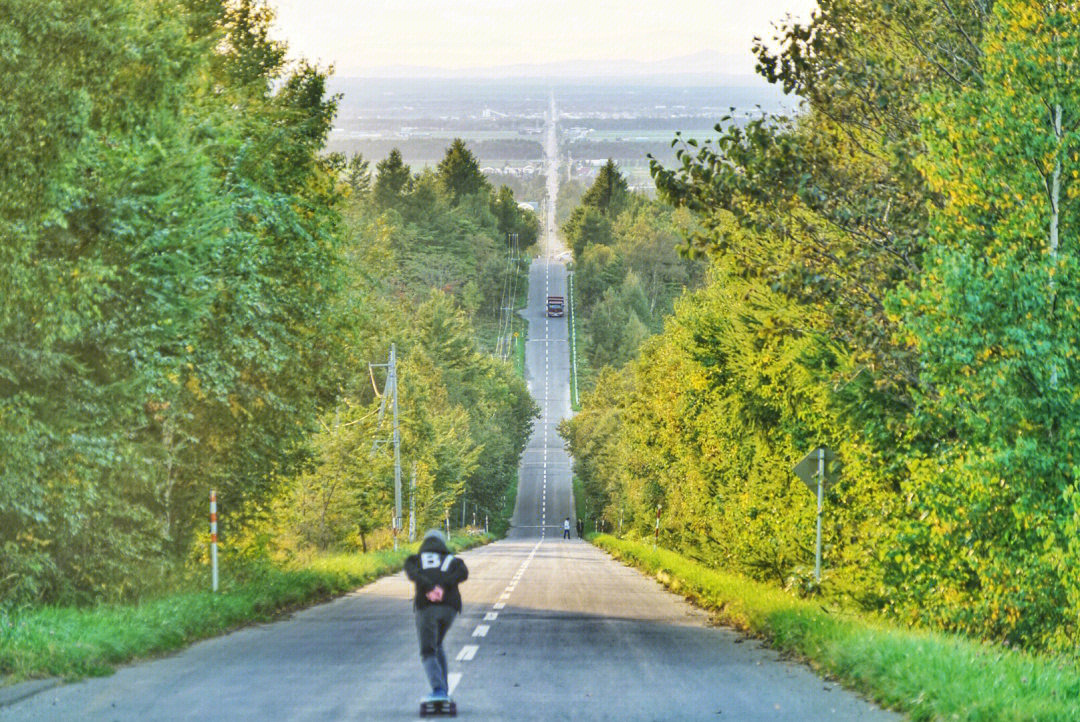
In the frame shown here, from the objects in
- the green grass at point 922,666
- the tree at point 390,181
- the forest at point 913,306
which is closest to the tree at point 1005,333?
the forest at point 913,306

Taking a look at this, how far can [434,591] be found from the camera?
11.3m

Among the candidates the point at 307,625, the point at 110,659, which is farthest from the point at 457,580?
the point at 307,625

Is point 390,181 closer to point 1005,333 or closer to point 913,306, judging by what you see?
point 913,306

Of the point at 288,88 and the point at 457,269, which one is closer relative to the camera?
the point at 288,88

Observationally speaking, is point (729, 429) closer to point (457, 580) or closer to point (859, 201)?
point (859, 201)

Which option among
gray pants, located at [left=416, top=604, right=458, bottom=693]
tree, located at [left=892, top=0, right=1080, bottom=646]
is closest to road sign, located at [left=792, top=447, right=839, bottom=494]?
tree, located at [left=892, top=0, right=1080, bottom=646]

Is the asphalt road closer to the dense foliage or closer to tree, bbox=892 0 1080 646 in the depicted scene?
tree, bbox=892 0 1080 646

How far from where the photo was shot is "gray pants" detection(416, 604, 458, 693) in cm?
1097

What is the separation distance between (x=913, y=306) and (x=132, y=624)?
8.83 metres

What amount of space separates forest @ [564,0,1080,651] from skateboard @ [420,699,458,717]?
5402mm

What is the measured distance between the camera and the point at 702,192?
18391 millimetres

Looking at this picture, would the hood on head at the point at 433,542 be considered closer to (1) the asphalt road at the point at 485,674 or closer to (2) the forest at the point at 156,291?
(1) the asphalt road at the point at 485,674

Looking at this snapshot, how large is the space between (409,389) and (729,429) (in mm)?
33150

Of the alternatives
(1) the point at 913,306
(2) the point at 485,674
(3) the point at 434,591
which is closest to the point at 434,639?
(3) the point at 434,591
